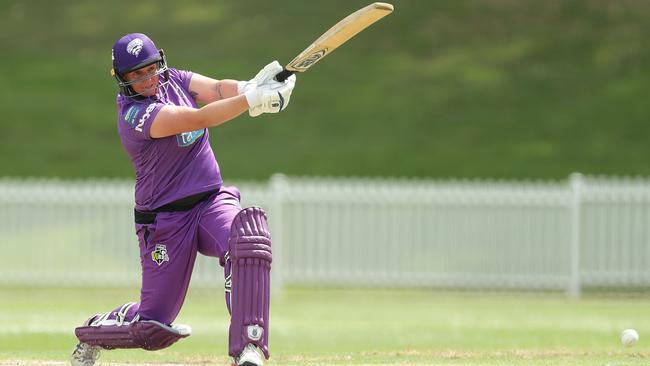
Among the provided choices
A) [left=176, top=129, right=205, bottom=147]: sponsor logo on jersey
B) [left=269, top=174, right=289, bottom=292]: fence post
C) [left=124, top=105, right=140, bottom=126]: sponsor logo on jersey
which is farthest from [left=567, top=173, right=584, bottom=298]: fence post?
[left=124, top=105, right=140, bottom=126]: sponsor logo on jersey

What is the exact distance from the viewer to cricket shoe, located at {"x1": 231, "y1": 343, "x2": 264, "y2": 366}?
18.5ft

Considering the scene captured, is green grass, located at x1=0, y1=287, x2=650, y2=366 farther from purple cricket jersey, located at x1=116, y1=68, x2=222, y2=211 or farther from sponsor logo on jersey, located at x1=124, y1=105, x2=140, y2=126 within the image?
sponsor logo on jersey, located at x1=124, y1=105, x2=140, y2=126

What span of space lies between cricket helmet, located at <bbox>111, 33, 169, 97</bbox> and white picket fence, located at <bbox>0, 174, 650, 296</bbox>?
8.29 metres

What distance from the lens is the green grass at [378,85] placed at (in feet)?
62.6

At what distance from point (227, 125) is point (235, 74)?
3.42 feet

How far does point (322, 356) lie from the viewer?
8.15 meters

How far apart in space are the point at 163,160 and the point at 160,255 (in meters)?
0.49

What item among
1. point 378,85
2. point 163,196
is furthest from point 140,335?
point 378,85

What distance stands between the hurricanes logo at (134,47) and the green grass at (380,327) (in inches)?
86.5

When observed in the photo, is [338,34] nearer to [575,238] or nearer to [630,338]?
[630,338]

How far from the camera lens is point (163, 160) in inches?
249

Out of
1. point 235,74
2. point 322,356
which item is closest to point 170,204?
point 322,356

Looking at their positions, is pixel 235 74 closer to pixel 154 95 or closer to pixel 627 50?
pixel 627 50

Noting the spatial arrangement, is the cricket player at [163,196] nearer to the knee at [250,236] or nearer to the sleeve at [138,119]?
the sleeve at [138,119]
